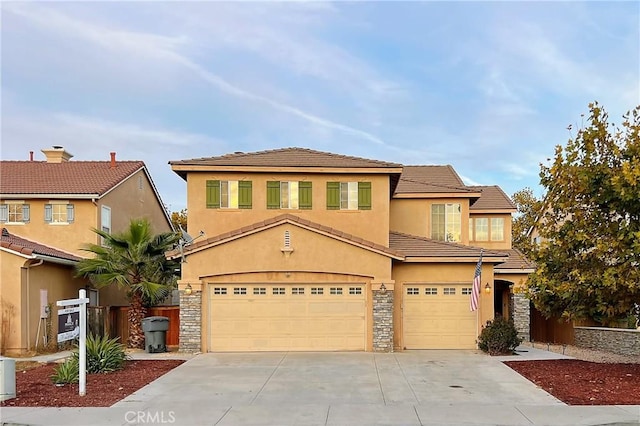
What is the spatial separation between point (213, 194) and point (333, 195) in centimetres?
410

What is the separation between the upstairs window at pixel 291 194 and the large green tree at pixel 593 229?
8313 mm

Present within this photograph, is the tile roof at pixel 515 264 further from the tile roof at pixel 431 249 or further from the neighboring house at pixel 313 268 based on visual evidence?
the neighboring house at pixel 313 268

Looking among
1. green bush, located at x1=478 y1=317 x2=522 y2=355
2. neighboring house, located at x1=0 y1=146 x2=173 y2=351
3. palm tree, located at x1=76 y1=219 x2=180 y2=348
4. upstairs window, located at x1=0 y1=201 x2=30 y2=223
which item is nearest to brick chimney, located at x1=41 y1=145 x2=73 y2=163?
neighboring house, located at x1=0 y1=146 x2=173 y2=351

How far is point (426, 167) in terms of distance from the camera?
2752cm

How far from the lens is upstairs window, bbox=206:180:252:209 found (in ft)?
67.1

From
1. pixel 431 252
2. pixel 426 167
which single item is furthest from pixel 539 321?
pixel 431 252

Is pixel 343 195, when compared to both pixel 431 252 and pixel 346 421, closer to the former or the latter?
pixel 431 252

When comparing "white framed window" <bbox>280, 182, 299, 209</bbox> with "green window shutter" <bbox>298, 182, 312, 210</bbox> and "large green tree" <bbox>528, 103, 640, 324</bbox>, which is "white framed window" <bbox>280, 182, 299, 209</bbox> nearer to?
"green window shutter" <bbox>298, 182, 312, 210</bbox>

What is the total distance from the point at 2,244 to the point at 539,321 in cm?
2246

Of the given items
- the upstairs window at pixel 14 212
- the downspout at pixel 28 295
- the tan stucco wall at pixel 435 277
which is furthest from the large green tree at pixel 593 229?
the upstairs window at pixel 14 212

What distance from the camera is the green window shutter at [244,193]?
20.5 metres

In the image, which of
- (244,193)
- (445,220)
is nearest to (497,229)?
(445,220)

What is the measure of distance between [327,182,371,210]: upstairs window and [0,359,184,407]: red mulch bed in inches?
308

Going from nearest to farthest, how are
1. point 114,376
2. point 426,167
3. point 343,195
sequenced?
point 114,376 → point 343,195 → point 426,167
